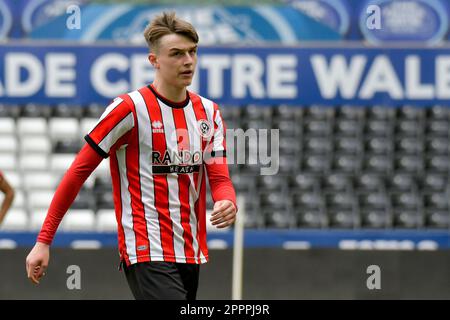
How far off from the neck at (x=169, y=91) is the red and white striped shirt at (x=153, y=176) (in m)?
0.02

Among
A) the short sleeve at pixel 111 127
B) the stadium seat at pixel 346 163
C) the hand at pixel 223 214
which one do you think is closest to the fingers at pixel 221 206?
the hand at pixel 223 214

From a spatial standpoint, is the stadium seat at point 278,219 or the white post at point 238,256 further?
the stadium seat at point 278,219

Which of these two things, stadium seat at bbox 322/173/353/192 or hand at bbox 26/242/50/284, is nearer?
hand at bbox 26/242/50/284

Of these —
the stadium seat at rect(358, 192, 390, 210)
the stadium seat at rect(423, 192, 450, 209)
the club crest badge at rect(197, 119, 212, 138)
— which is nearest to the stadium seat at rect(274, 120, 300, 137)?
the stadium seat at rect(358, 192, 390, 210)

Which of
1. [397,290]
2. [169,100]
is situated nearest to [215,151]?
[169,100]

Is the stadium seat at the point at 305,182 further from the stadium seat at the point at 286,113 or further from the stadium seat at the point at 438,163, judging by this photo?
the stadium seat at the point at 438,163

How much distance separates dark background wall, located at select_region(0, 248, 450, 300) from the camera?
908 cm

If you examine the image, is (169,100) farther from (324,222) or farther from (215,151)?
(324,222)

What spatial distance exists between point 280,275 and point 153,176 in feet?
17.5

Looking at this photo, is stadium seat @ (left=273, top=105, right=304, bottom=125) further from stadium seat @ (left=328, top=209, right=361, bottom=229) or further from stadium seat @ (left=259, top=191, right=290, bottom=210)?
stadium seat @ (left=328, top=209, right=361, bottom=229)

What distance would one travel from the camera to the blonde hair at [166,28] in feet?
13.3

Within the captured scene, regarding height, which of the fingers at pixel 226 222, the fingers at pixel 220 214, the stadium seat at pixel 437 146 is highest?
the stadium seat at pixel 437 146

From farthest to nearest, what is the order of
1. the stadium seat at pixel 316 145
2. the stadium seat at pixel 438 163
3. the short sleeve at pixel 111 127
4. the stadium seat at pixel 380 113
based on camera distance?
the stadium seat at pixel 380 113, the stadium seat at pixel 316 145, the stadium seat at pixel 438 163, the short sleeve at pixel 111 127

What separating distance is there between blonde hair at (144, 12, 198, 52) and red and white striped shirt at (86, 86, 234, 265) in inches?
8.4
